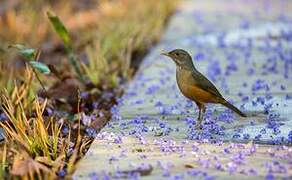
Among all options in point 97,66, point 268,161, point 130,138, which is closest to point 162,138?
point 130,138

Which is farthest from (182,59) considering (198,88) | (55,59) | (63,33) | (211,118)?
(55,59)

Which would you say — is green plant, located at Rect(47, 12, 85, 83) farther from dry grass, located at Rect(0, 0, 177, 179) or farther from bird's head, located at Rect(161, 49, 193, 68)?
bird's head, located at Rect(161, 49, 193, 68)

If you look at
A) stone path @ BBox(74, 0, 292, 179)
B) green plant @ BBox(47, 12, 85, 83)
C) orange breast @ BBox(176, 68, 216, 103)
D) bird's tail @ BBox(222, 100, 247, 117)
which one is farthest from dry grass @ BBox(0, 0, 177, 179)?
bird's tail @ BBox(222, 100, 247, 117)

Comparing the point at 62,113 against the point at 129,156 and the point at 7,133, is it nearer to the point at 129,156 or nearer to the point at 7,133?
the point at 7,133

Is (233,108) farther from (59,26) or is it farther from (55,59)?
(55,59)

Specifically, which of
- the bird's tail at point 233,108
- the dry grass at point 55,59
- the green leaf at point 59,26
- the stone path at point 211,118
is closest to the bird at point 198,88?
the bird's tail at point 233,108

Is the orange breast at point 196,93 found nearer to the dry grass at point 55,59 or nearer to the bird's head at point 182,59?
the bird's head at point 182,59

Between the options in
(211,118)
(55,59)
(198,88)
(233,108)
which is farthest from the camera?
(55,59)

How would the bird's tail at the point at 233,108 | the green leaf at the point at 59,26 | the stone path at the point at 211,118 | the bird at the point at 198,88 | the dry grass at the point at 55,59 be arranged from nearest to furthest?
1. the stone path at the point at 211,118
2. the dry grass at the point at 55,59
3. the bird at the point at 198,88
4. the bird's tail at the point at 233,108
5. the green leaf at the point at 59,26

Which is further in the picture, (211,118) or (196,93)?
(211,118)
